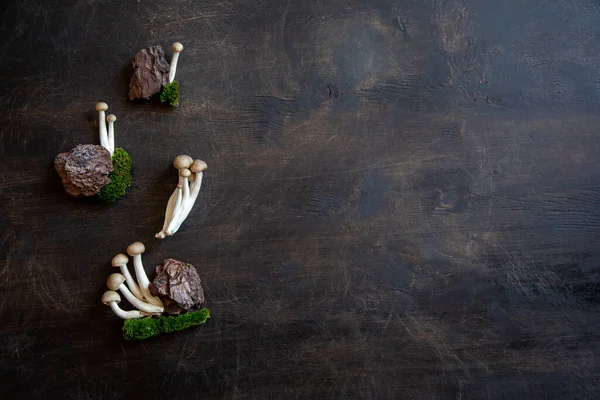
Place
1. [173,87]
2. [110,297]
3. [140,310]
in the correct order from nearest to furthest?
[110,297] < [140,310] < [173,87]

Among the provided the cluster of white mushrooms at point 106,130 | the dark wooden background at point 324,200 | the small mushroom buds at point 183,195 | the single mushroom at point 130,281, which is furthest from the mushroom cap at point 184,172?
the single mushroom at point 130,281

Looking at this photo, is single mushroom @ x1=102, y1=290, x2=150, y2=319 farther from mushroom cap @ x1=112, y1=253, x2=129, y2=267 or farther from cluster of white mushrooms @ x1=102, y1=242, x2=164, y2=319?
mushroom cap @ x1=112, y1=253, x2=129, y2=267

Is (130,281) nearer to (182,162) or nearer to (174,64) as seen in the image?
(182,162)

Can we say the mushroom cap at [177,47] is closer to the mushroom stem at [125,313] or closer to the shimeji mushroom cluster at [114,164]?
the shimeji mushroom cluster at [114,164]

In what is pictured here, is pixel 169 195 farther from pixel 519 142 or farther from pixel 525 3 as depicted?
pixel 525 3

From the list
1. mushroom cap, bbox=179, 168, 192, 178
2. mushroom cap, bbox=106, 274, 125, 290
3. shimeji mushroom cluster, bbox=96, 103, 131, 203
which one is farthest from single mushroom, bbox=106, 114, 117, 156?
mushroom cap, bbox=106, 274, 125, 290

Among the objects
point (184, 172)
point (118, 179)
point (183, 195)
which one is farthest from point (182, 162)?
point (118, 179)
